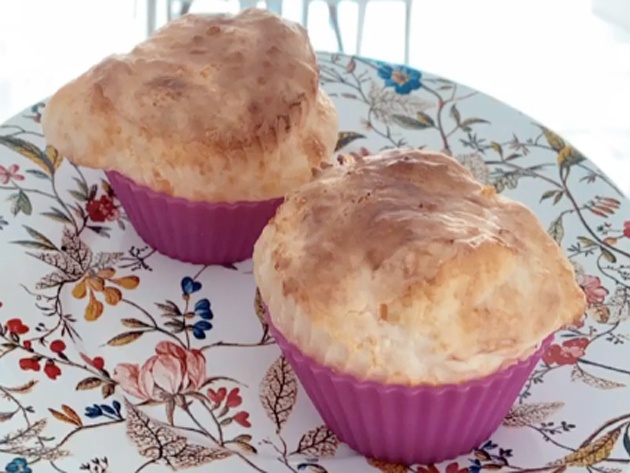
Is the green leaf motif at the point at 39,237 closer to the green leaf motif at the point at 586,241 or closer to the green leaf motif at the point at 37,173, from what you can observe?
the green leaf motif at the point at 37,173

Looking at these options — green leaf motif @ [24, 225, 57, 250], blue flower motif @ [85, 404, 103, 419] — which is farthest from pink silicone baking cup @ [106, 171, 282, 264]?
blue flower motif @ [85, 404, 103, 419]

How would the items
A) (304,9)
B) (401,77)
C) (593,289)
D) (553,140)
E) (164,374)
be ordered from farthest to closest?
(304,9), (401,77), (553,140), (593,289), (164,374)

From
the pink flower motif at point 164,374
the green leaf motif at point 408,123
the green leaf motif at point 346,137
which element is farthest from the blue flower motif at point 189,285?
the green leaf motif at point 408,123

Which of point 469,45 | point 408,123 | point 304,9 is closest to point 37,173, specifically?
point 408,123

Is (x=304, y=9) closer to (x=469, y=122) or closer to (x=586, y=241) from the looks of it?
(x=469, y=122)

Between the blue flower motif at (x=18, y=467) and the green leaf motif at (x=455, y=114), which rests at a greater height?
the green leaf motif at (x=455, y=114)
